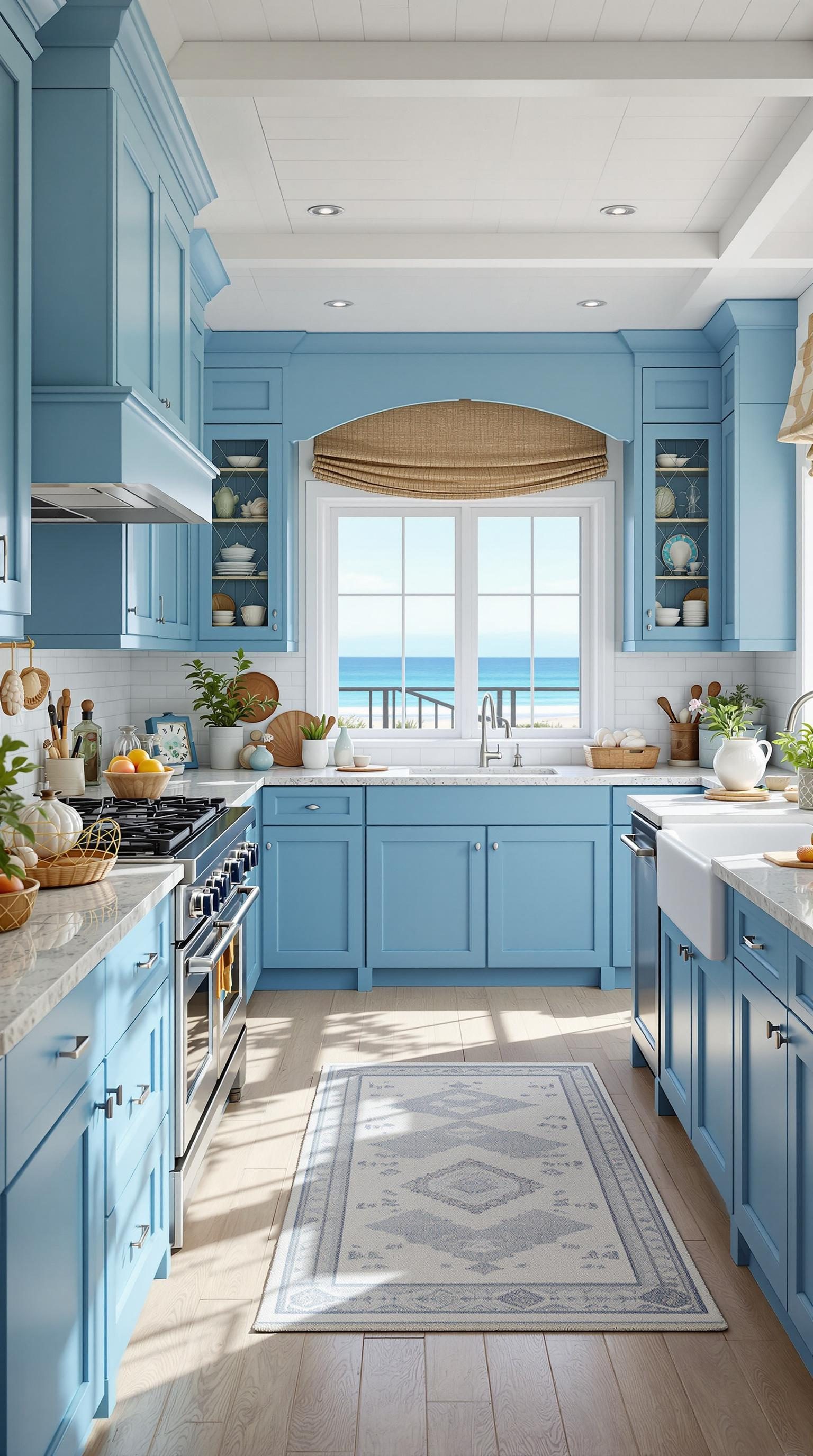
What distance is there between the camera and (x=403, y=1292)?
2.47m

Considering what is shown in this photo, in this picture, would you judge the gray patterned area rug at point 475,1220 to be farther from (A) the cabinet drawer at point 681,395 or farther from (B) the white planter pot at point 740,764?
(A) the cabinet drawer at point 681,395

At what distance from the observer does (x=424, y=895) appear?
477 cm

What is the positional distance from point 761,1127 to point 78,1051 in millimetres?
1430

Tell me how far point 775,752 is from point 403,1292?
10.6 ft

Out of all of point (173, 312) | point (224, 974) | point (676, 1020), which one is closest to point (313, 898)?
point (224, 974)

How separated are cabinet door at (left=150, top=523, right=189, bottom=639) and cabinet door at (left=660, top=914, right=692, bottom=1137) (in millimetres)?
2059

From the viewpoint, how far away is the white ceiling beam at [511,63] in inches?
111

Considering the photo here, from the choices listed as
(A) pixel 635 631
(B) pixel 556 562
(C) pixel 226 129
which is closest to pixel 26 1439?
(C) pixel 226 129

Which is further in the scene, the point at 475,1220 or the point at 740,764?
the point at 740,764

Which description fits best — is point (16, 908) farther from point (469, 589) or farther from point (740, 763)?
point (469, 589)

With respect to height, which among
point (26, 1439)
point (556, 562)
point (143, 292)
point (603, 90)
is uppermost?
point (603, 90)

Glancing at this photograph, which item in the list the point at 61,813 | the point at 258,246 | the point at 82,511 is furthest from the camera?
the point at 258,246

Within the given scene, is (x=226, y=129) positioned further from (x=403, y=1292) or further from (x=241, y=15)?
(x=403, y=1292)

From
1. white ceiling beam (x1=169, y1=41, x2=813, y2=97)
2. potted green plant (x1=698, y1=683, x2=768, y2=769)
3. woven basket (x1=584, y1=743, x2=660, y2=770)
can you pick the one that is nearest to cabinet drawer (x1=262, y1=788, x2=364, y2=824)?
woven basket (x1=584, y1=743, x2=660, y2=770)
